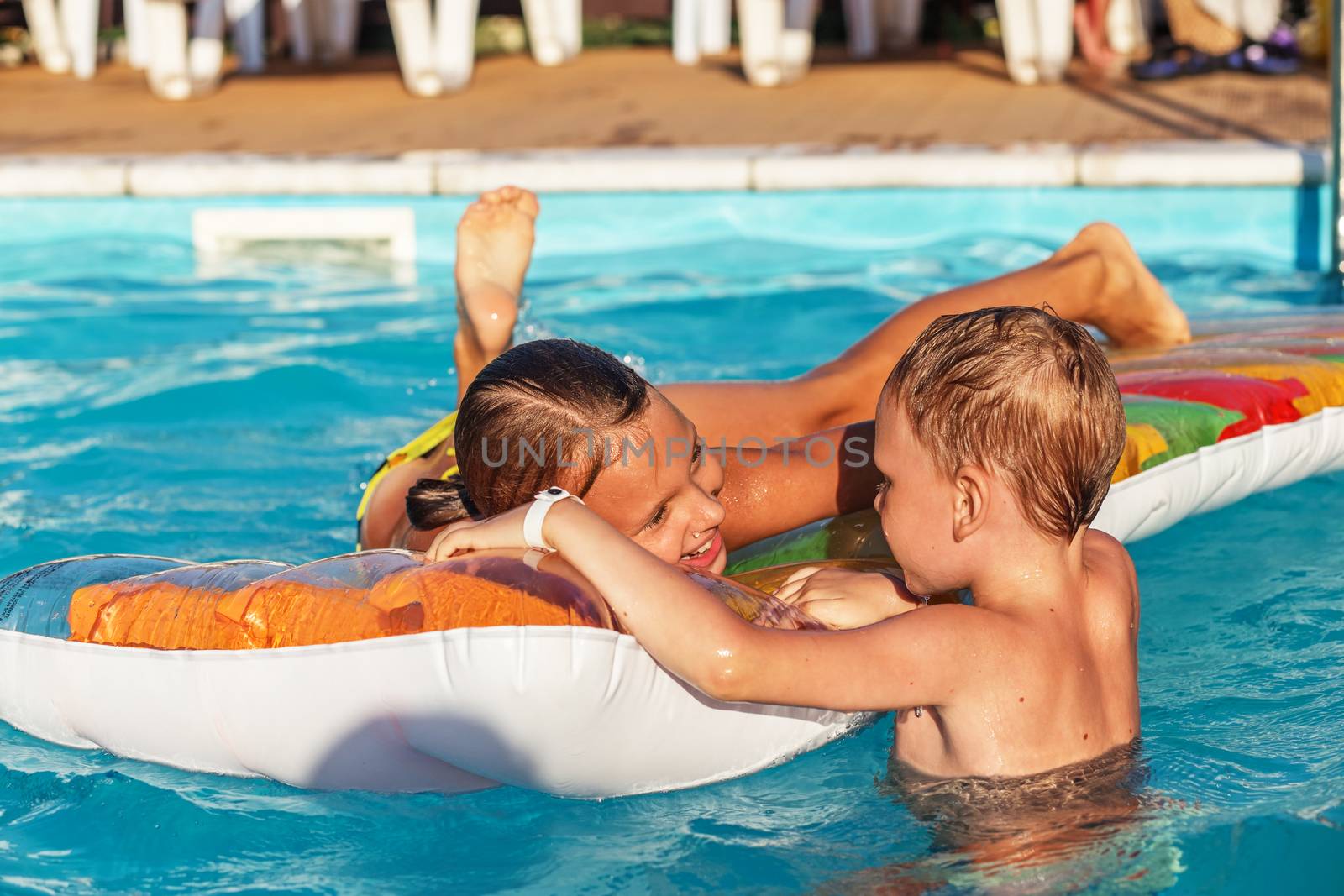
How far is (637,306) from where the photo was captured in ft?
20.9

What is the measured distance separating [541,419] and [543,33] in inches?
295

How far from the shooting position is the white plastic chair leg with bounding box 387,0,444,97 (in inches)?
338

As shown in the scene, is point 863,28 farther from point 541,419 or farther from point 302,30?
point 541,419

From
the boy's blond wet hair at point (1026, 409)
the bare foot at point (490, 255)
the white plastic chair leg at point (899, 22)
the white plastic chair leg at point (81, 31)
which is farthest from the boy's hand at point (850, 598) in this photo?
the white plastic chair leg at point (81, 31)

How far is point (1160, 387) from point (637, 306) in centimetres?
303

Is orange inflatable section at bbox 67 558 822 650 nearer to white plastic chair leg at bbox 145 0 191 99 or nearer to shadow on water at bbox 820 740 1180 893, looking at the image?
shadow on water at bbox 820 740 1180 893

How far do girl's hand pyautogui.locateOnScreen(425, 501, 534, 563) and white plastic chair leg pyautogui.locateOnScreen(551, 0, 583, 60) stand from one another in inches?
297

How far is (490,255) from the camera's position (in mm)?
4129

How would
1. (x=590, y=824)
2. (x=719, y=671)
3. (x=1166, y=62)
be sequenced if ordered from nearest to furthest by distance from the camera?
(x=719, y=671)
(x=590, y=824)
(x=1166, y=62)

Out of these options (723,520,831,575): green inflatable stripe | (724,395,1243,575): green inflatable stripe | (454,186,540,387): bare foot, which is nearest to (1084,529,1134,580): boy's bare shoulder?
(724,395,1243,575): green inflatable stripe

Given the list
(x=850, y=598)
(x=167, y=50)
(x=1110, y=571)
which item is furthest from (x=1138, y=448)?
(x=167, y=50)

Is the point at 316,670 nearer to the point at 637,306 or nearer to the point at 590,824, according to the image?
the point at 590,824

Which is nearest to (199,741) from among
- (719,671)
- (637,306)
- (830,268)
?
(719,671)

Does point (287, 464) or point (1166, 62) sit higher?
point (1166, 62)
